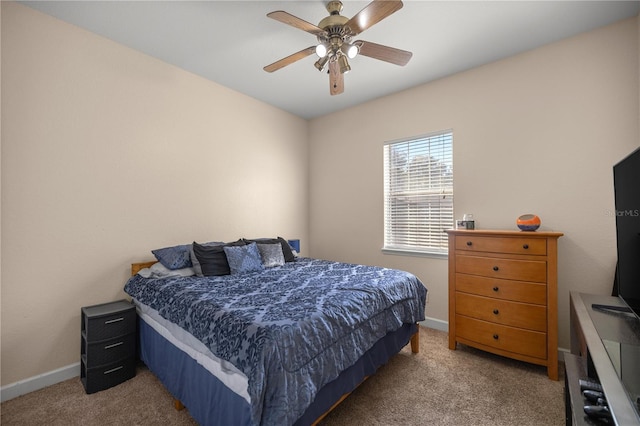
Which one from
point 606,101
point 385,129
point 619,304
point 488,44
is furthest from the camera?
point 385,129

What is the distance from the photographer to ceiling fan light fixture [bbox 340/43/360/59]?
1962 millimetres

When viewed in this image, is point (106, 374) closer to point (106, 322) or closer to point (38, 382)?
point (106, 322)

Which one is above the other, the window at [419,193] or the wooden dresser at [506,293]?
the window at [419,193]

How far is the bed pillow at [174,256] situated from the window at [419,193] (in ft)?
7.72

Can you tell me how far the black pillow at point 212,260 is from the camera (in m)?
2.57

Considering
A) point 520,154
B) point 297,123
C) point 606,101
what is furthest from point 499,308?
point 297,123

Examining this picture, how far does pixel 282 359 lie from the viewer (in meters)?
1.29

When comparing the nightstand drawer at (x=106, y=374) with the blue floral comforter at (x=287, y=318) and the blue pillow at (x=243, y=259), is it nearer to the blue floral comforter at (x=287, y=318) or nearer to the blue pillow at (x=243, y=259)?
the blue floral comforter at (x=287, y=318)

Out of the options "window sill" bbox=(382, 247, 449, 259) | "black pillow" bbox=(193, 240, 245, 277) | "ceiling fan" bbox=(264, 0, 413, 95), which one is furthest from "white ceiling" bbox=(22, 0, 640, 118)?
"window sill" bbox=(382, 247, 449, 259)

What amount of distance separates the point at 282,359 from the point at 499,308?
205 centimetres

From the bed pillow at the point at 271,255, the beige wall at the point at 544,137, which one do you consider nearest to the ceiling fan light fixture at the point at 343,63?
the beige wall at the point at 544,137

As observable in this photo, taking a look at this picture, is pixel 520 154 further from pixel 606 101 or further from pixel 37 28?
pixel 37 28

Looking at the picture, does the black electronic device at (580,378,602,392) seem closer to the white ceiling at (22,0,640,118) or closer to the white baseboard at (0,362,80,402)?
the white ceiling at (22,0,640,118)

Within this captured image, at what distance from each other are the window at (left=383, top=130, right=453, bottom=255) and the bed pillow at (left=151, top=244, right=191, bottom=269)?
2352 millimetres
